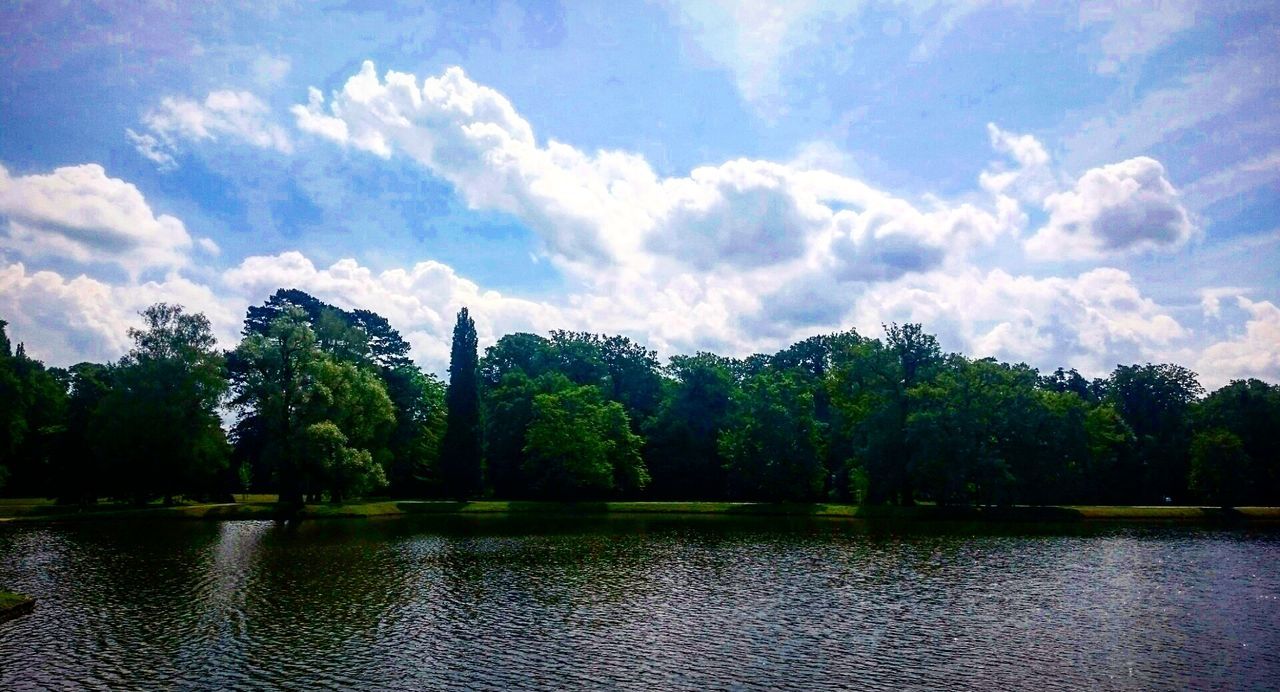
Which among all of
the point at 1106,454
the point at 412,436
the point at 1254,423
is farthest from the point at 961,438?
the point at 412,436

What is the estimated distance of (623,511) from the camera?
9775 centimetres

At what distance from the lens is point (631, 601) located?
36875 mm

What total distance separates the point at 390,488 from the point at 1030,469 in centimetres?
8184

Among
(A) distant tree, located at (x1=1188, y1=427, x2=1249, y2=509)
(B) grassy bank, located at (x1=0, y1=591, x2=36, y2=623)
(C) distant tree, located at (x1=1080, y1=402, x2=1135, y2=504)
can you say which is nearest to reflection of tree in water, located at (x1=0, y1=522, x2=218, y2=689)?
(B) grassy bank, located at (x1=0, y1=591, x2=36, y2=623)

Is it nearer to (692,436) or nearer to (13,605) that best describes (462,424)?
(692,436)

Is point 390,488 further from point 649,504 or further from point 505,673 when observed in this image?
point 505,673

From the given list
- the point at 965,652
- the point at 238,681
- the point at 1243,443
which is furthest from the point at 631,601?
the point at 1243,443

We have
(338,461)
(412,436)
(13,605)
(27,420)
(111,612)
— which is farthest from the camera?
(412,436)

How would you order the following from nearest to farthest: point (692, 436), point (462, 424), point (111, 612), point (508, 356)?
point (111, 612) → point (462, 424) → point (692, 436) → point (508, 356)

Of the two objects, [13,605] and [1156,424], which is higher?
[1156,424]

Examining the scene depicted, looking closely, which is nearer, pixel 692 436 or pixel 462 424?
pixel 462 424

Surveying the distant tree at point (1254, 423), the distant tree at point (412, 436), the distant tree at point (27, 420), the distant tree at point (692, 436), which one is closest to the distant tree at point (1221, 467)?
the distant tree at point (1254, 423)

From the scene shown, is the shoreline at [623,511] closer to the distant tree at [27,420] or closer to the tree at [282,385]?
the tree at [282,385]

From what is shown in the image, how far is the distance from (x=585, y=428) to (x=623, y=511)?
469 inches
